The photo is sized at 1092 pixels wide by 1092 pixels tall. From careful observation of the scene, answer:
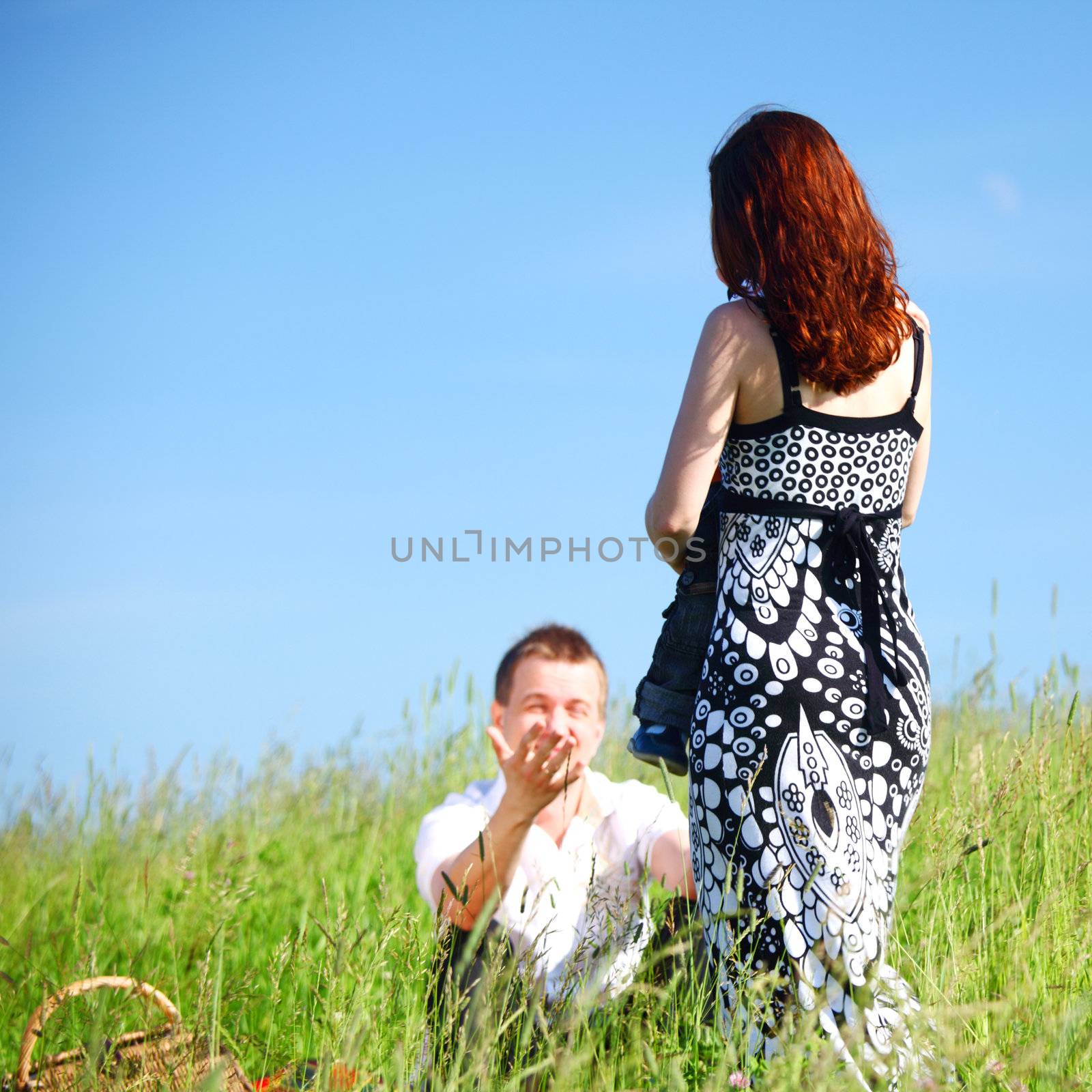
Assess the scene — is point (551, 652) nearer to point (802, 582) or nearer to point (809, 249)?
point (802, 582)

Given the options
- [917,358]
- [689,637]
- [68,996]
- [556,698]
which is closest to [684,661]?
[689,637]

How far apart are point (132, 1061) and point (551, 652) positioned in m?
1.42

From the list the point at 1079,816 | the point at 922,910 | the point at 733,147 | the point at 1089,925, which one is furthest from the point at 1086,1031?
the point at 733,147

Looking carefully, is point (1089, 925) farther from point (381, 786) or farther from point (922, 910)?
point (381, 786)

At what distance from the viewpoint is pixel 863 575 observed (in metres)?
2.34

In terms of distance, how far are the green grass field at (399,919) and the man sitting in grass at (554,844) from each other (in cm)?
12

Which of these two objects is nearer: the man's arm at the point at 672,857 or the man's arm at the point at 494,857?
the man's arm at the point at 494,857

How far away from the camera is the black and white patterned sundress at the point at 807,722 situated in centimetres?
217

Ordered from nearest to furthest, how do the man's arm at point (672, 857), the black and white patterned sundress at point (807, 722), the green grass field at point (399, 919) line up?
the green grass field at point (399, 919)
the black and white patterned sundress at point (807, 722)
the man's arm at point (672, 857)

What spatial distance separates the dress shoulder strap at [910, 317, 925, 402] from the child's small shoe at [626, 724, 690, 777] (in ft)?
3.11

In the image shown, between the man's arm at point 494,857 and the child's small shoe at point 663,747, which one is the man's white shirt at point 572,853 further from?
the child's small shoe at point 663,747

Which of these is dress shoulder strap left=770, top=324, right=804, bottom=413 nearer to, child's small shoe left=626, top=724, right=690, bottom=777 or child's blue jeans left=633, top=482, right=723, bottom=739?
child's blue jeans left=633, top=482, right=723, bottom=739

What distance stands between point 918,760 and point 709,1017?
72 cm

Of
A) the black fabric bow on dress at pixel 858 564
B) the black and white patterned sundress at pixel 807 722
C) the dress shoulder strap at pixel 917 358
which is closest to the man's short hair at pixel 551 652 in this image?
the black and white patterned sundress at pixel 807 722
